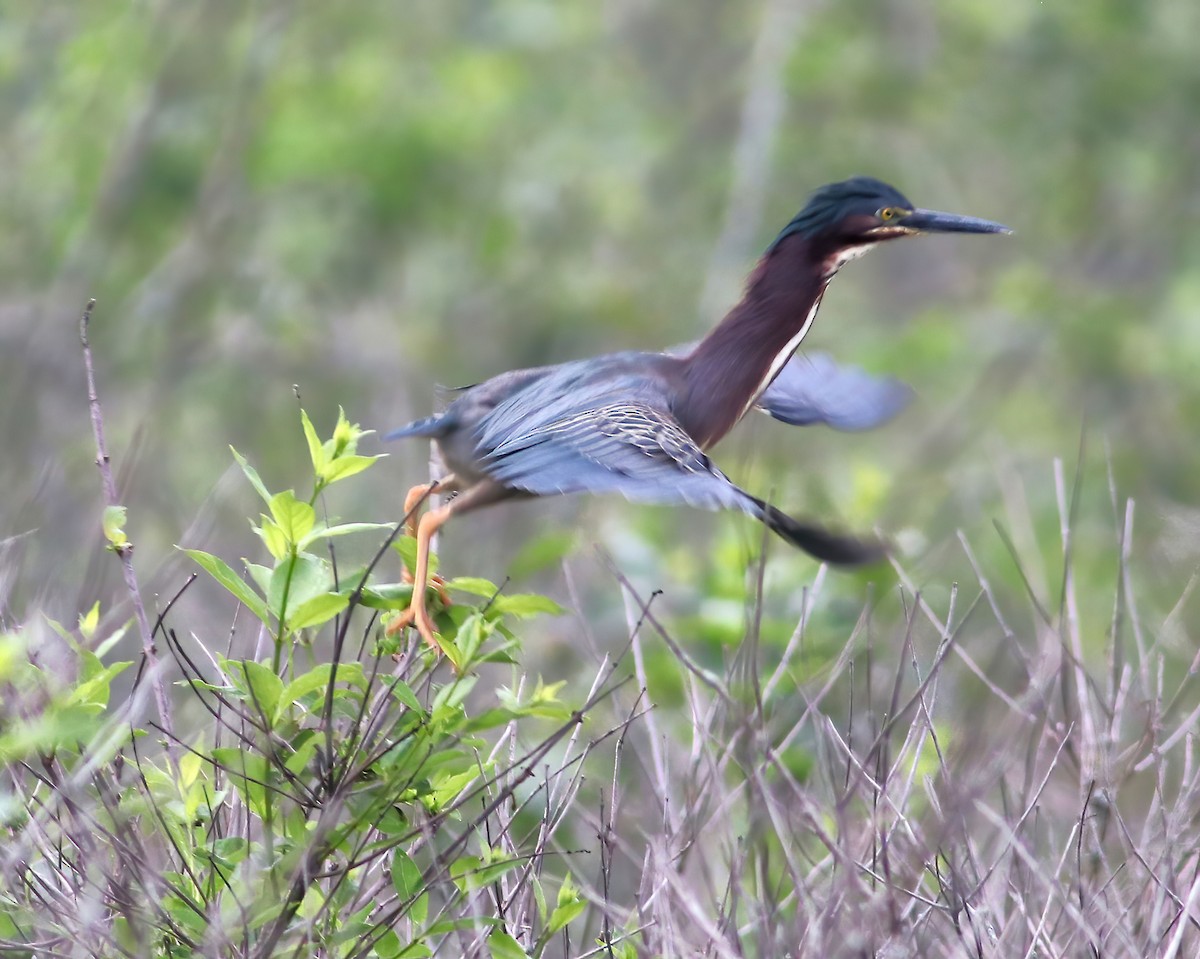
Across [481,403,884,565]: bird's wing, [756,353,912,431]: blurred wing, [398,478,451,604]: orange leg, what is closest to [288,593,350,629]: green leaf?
[398,478,451,604]: orange leg

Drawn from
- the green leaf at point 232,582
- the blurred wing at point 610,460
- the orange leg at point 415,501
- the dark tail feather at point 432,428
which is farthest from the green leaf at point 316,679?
the dark tail feather at point 432,428

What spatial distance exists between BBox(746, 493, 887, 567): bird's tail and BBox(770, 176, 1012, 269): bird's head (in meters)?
1.58

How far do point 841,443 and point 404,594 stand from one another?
24.7 feet

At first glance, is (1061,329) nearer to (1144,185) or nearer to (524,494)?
(1144,185)

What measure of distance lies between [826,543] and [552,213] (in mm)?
7891

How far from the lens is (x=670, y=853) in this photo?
7.73ft

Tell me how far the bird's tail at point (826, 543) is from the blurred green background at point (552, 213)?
523 centimetres

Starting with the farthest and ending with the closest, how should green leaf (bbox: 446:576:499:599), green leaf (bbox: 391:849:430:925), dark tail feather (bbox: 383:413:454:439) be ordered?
dark tail feather (bbox: 383:413:454:439), green leaf (bbox: 446:576:499:599), green leaf (bbox: 391:849:430:925)

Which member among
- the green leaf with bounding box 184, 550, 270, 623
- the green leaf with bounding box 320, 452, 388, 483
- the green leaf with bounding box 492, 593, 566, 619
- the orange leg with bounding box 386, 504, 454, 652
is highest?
the green leaf with bounding box 320, 452, 388, 483

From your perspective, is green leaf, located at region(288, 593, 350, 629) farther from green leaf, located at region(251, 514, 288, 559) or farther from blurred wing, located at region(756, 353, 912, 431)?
blurred wing, located at region(756, 353, 912, 431)

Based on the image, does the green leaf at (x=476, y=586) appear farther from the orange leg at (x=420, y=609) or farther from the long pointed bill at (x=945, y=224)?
the long pointed bill at (x=945, y=224)

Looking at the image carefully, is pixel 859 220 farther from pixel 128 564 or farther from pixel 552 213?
pixel 552 213

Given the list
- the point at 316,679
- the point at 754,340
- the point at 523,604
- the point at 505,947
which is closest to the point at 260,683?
the point at 316,679

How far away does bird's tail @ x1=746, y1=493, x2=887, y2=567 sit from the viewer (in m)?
2.70
